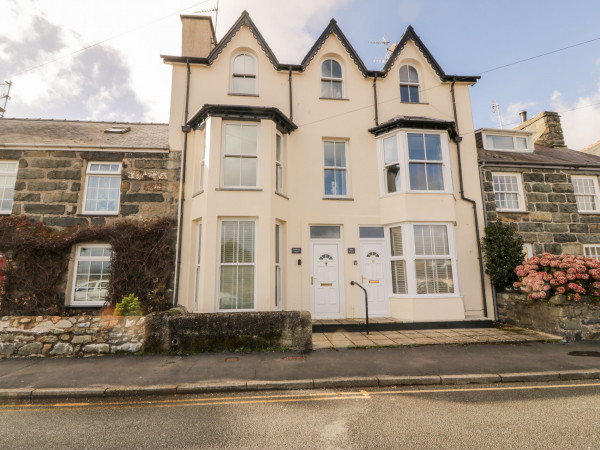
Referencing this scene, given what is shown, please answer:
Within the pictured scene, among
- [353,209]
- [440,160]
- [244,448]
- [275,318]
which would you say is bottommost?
[244,448]

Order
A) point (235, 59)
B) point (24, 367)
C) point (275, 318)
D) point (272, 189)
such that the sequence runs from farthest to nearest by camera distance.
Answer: point (235, 59)
point (272, 189)
point (275, 318)
point (24, 367)

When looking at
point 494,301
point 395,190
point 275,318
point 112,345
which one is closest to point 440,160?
point 395,190

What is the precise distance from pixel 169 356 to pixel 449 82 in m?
13.0

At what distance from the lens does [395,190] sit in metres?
10.2

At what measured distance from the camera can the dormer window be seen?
42.3ft

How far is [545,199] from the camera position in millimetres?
11445

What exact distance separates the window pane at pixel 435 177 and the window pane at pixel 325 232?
3.47 m

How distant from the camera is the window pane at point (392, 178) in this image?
10148mm

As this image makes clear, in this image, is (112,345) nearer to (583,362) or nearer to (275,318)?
(275,318)

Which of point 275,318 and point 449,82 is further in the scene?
point 449,82

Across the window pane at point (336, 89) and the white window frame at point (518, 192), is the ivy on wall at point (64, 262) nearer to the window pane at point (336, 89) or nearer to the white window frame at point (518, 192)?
the window pane at point (336, 89)

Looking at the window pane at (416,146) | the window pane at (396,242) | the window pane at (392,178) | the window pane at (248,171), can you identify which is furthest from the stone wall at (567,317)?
the window pane at (248,171)

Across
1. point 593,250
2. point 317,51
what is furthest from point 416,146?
point 593,250

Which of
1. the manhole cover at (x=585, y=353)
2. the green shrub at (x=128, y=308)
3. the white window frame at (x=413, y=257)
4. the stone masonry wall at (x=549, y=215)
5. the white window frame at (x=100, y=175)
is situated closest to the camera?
the manhole cover at (x=585, y=353)
